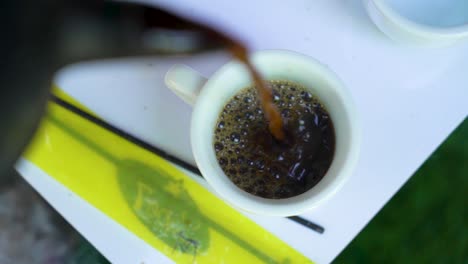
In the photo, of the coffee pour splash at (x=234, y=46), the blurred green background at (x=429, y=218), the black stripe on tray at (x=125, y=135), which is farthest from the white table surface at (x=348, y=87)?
the blurred green background at (x=429, y=218)

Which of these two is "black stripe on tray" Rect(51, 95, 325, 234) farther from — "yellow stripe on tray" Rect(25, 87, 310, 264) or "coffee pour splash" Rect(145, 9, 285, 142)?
"coffee pour splash" Rect(145, 9, 285, 142)

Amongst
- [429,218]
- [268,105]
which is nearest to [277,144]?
[268,105]

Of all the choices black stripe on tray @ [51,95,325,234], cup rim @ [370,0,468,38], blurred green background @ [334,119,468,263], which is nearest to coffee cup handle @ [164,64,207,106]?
black stripe on tray @ [51,95,325,234]

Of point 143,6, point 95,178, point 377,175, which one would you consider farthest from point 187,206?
point 143,6

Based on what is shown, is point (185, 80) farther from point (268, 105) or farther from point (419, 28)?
point (419, 28)

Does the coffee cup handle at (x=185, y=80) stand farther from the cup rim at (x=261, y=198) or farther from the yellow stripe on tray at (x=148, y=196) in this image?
the yellow stripe on tray at (x=148, y=196)
